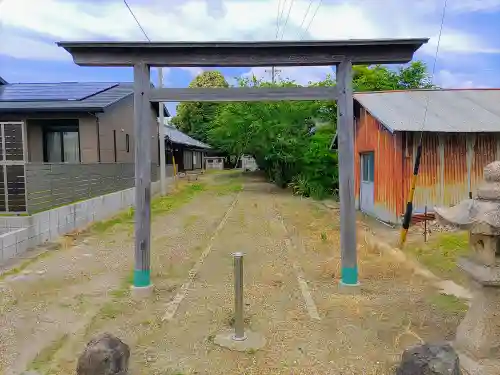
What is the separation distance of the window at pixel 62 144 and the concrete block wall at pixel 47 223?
11.0 feet

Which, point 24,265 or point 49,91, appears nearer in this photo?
point 24,265

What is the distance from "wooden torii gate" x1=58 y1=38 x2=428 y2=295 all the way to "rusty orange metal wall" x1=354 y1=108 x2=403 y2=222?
17.8 feet

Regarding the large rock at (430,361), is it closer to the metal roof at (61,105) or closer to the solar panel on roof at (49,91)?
the metal roof at (61,105)

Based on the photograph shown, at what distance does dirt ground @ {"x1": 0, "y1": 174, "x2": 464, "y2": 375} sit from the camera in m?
3.80

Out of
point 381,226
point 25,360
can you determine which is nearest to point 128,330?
point 25,360

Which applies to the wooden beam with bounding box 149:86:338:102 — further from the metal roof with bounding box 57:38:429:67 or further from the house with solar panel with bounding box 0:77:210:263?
the house with solar panel with bounding box 0:77:210:263

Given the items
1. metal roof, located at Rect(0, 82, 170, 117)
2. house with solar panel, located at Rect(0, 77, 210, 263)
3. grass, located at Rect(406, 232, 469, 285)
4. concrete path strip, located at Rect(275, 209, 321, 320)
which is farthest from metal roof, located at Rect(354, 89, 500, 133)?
metal roof, located at Rect(0, 82, 170, 117)

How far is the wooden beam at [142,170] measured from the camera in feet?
18.1

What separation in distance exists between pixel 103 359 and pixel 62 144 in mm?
13432

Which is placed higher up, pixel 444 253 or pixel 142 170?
pixel 142 170

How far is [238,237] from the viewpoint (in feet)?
32.2

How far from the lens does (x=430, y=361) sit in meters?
3.12

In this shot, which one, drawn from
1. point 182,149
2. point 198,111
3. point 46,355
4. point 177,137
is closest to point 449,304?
point 46,355

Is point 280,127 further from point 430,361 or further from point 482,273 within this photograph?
point 430,361
